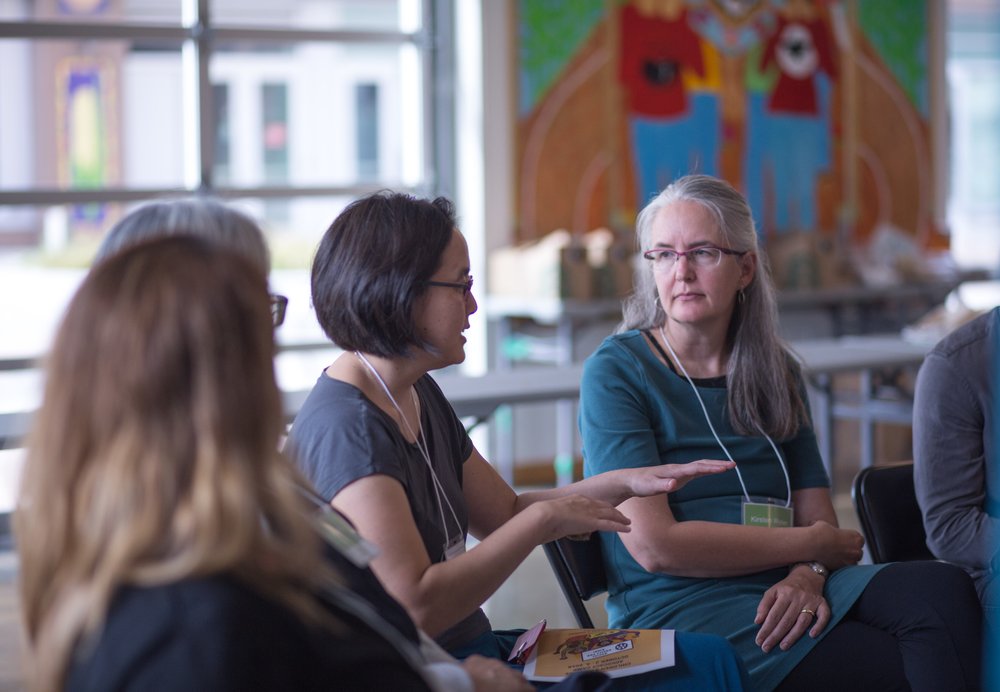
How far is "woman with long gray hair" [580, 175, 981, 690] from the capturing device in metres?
1.98

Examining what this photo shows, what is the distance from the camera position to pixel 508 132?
19.3 ft

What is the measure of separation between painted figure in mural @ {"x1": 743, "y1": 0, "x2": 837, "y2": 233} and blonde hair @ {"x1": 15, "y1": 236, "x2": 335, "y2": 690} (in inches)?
225

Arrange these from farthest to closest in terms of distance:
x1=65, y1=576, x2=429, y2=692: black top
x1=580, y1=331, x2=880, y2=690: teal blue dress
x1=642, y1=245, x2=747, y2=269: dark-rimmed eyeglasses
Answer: x1=642, y1=245, x2=747, y2=269: dark-rimmed eyeglasses, x1=580, y1=331, x2=880, y2=690: teal blue dress, x1=65, y1=576, x2=429, y2=692: black top

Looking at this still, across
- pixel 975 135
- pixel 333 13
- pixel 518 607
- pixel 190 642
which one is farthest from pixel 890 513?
pixel 975 135

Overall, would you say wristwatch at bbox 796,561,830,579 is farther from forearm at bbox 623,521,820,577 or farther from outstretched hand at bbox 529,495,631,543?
outstretched hand at bbox 529,495,631,543

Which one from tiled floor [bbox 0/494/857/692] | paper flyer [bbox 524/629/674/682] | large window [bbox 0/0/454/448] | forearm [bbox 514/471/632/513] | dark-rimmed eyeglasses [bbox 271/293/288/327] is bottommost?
tiled floor [bbox 0/494/857/692]

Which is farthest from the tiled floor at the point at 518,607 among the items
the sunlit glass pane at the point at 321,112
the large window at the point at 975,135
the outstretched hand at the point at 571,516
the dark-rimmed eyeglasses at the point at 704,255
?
the large window at the point at 975,135

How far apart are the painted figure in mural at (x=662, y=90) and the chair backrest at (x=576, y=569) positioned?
13.7 ft

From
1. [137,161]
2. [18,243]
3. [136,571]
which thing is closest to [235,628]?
[136,571]

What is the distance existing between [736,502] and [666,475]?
32 centimetres

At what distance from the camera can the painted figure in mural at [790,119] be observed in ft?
21.5

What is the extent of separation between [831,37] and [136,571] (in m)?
6.45

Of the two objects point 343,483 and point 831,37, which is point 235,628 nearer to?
point 343,483

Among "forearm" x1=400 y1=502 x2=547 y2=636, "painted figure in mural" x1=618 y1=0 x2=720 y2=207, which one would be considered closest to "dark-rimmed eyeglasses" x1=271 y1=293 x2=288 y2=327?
"forearm" x1=400 y1=502 x2=547 y2=636
